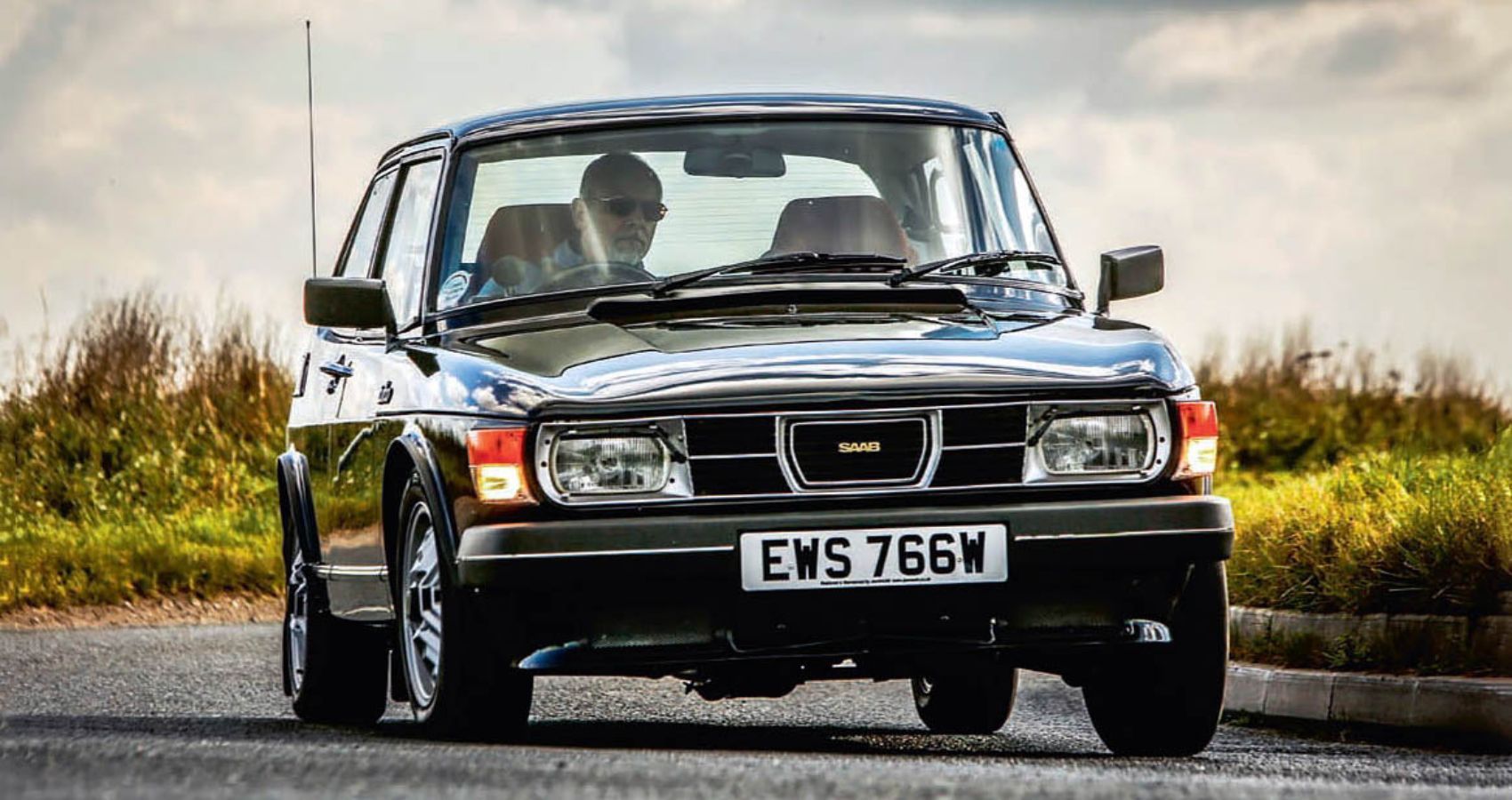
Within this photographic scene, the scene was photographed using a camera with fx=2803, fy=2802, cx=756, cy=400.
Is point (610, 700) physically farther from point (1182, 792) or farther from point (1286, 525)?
point (1182, 792)

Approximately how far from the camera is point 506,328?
8.10 m

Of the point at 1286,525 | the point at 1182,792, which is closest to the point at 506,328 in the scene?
the point at 1182,792

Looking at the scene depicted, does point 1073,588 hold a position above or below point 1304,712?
above

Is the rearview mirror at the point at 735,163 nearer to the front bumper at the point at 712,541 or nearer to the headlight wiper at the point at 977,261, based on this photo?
the headlight wiper at the point at 977,261

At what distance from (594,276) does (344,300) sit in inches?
30.5

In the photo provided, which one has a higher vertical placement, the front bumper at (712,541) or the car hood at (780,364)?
the car hood at (780,364)

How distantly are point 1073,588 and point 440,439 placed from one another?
1.74 m

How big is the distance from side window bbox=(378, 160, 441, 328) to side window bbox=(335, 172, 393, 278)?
0.25 meters

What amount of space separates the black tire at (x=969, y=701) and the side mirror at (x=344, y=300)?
99.9 inches

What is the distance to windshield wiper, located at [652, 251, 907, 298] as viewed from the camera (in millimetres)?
8250

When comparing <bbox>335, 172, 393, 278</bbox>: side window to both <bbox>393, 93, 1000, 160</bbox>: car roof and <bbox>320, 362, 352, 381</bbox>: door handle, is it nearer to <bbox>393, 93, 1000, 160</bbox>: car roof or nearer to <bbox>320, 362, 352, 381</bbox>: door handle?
<bbox>320, 362, 352, 381</bbox>: door handle

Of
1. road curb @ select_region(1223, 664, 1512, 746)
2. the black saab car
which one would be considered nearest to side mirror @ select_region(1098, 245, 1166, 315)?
the black saab car

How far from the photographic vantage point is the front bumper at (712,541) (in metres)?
7.06

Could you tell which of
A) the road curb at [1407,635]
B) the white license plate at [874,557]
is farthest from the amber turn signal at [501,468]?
the road curb at [1407,635]
